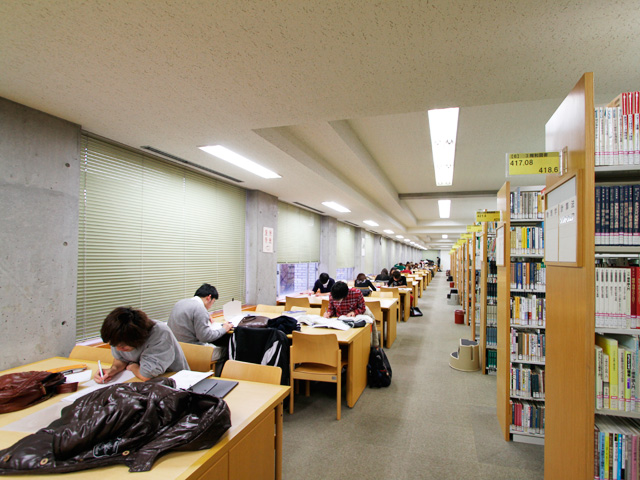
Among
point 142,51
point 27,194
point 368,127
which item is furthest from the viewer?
point 368,127

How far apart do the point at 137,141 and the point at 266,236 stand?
9.47ft

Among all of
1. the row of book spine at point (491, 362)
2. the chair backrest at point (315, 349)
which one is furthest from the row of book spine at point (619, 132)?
the row of book spine at point (491, 362)

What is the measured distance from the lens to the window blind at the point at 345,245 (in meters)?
10.2

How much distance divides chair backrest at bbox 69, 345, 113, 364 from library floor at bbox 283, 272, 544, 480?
1.61m

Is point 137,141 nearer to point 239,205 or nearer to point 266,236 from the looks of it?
point 239,205

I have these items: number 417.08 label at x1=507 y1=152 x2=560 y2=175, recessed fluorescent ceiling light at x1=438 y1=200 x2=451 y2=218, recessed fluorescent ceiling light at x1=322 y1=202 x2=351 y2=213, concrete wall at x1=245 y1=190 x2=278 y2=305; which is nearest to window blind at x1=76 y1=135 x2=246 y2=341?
concrete wall at x1=245 y1=190 x2=278 y2=305

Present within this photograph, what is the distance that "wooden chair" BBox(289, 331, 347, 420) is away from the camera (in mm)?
3072

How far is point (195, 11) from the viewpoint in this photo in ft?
4.77

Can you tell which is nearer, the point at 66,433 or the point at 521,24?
the point at 66,433

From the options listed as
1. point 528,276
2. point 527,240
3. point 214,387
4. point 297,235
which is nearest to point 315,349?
point 214,387

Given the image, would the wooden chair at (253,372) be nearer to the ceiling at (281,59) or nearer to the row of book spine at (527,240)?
the ceiling at (281,59)

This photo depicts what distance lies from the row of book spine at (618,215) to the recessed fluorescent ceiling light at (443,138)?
6.13 feet

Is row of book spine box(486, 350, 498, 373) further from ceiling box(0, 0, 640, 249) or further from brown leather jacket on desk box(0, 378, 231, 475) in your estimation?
brown leather jacket on desk box(0, 378, 231, 475)

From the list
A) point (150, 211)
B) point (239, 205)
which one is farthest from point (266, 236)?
point (150, 211)
